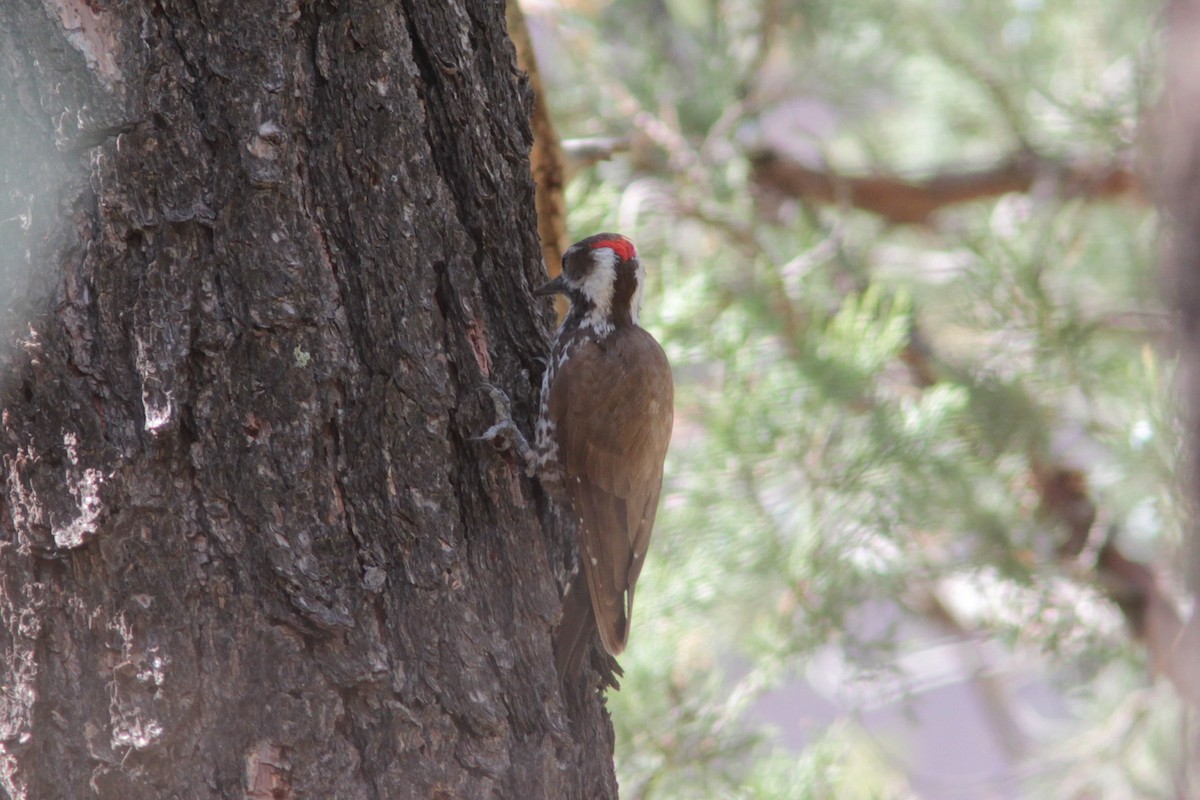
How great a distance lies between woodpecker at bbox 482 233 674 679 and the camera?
2.32 metres

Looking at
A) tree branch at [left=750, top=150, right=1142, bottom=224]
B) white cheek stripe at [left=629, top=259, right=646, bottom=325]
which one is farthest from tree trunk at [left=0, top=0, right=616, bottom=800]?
tree branch at [left=750, top=150, right=1142, bottom=224]

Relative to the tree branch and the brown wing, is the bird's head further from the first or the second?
the tree branch

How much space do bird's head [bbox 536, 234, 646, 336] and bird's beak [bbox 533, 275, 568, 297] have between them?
Result: 73 mm

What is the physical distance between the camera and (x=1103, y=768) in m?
4.14

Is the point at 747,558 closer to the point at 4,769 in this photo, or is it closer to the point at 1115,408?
the point at 1115,408

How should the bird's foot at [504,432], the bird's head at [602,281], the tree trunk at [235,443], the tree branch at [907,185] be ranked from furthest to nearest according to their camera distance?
the tree branch at [907,185], the bird's head at [602,281], the bird's foot at [504,432], the tree trunk at [235,443]

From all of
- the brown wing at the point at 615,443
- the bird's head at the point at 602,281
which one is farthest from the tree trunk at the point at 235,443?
the bird's head at the point at 602,281

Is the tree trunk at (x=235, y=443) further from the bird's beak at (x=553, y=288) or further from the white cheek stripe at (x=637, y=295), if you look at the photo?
the white cheek stripe at (x=637, y=295)

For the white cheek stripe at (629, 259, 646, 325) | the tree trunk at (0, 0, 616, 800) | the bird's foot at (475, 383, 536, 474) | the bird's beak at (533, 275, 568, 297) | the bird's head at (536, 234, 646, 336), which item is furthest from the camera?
the white cheek stripe at (629, 259, 646, 325)

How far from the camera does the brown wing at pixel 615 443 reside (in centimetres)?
241

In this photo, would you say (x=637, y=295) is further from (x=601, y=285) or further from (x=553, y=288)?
(x=553, y=288)

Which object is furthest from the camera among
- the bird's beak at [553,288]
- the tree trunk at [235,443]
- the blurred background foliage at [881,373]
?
the blurred background foliage at [881,373]

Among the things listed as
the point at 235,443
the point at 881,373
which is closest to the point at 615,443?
the point at 235,443

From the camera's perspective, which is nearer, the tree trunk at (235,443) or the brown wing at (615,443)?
the tree trunk at (235,443)
